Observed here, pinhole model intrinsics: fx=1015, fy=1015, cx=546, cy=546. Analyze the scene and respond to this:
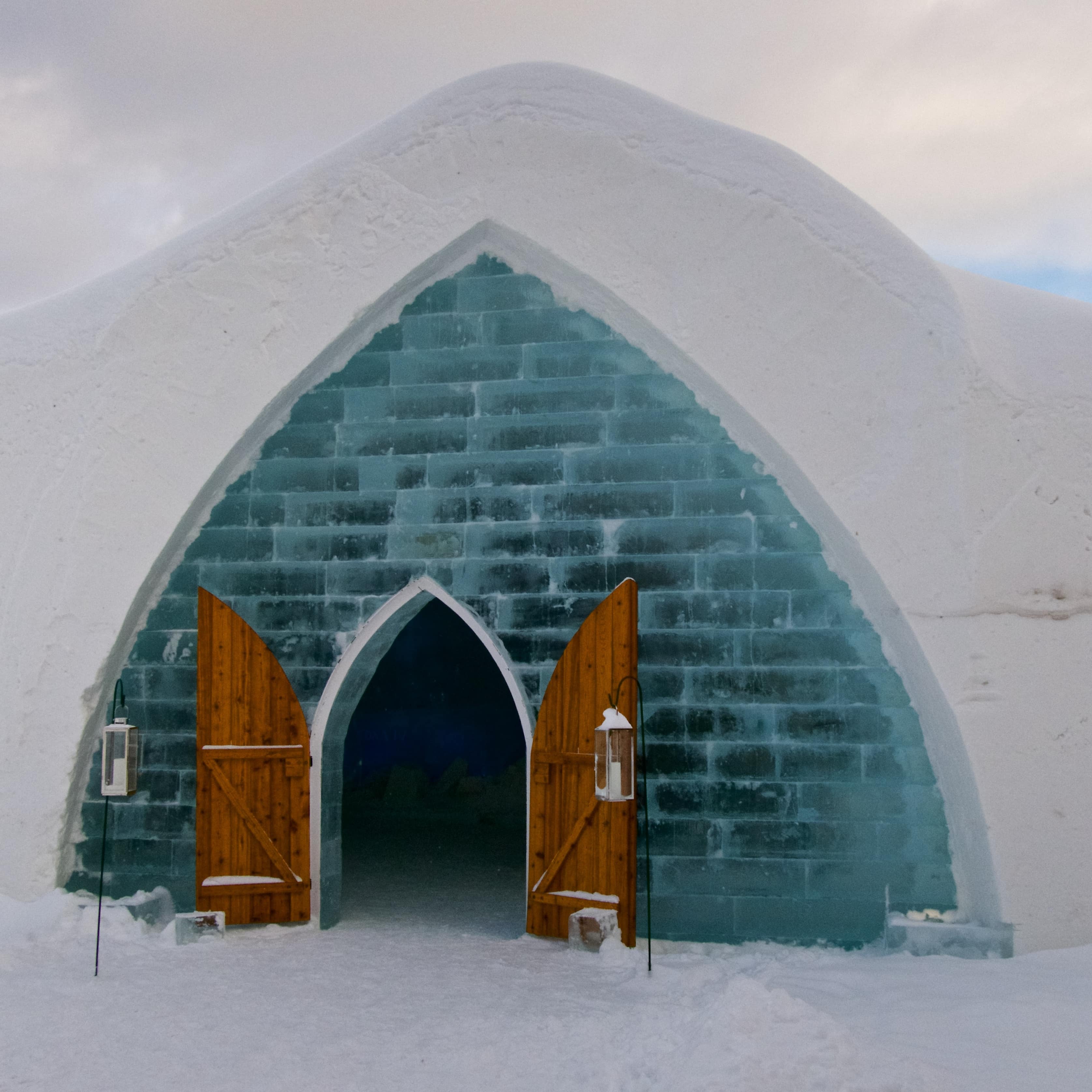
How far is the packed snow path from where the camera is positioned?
12.0 feet

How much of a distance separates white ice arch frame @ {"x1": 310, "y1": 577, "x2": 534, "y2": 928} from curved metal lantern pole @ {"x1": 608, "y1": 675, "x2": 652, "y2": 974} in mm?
616

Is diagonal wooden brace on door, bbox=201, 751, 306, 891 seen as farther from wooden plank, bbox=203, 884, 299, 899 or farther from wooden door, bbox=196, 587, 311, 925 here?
wooden plank, bbox=203, 884, 299, 899

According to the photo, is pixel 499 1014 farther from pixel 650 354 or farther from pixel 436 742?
pixel 436 742

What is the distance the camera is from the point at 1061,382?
5559 millimetres

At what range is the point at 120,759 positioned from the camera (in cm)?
559

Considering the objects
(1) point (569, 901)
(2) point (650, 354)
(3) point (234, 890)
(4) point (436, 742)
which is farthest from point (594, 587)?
(4) point (436, 742)

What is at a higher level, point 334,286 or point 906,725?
point 334,286

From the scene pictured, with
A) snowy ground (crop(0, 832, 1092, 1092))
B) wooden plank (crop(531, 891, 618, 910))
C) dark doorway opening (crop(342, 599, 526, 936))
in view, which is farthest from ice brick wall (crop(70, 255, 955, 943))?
dark doorway opening (crop(342, 599, 526, 936))

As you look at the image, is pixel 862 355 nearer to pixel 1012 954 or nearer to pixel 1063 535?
pixel 1063 535

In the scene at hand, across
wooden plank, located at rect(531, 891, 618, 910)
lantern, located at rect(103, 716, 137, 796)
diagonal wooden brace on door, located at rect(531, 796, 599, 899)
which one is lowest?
wooden plank, located at rect(531, 891, 618, 910)

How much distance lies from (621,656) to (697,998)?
5.54ft

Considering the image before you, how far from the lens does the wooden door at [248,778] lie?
5684 mm

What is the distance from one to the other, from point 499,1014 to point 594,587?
7.45 feet

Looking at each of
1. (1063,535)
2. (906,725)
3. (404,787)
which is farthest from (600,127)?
(404,787)
